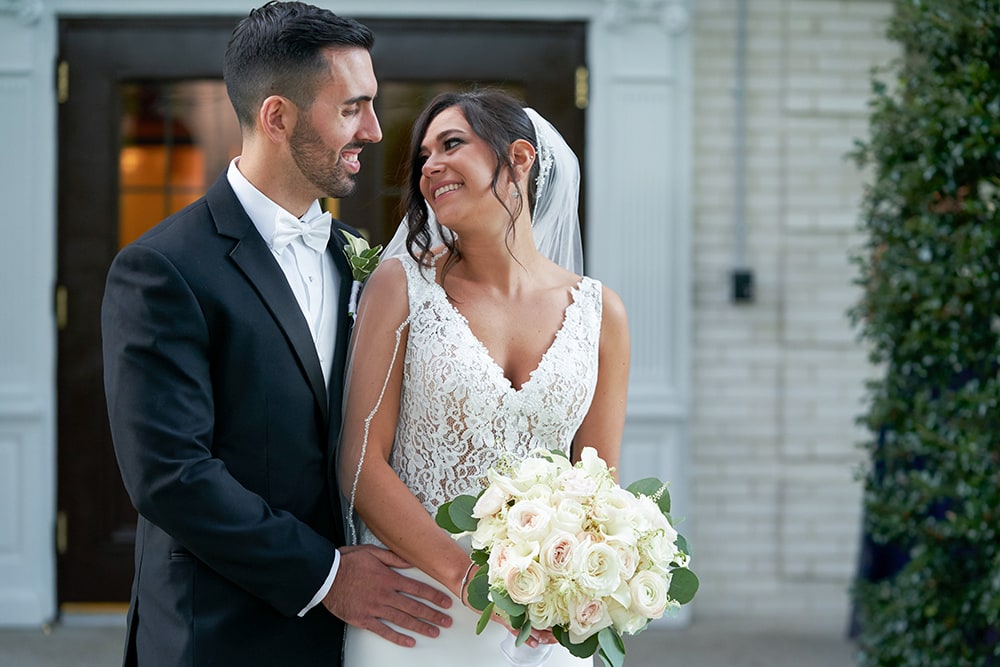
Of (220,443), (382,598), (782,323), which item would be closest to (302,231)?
(220,443)

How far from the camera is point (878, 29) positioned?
18.6 feet

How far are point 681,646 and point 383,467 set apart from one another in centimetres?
337

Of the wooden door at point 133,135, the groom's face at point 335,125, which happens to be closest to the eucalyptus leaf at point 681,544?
the groom's face at point 335,125

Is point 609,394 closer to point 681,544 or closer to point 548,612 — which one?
point 681,544

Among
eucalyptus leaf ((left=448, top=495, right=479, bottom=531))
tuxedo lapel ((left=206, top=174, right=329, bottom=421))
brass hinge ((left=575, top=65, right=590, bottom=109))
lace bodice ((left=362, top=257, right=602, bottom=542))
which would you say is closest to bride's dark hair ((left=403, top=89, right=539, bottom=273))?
lace bodice ((left=362, top=257, right=602, bottom=542))

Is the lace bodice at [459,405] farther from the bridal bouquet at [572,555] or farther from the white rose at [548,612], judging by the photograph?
the white rose at [548,612]

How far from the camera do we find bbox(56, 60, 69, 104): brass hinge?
5488 millimetres

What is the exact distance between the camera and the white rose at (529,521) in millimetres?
2051

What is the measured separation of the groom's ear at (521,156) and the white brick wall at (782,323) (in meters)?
3.21

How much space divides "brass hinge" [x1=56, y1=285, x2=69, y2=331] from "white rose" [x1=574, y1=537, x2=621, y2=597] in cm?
420

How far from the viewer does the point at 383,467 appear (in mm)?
2410

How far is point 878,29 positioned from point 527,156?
380 cm

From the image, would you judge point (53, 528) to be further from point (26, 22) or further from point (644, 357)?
point (644, 357)

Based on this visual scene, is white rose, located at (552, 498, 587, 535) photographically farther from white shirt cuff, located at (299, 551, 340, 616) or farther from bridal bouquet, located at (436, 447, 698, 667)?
white shirt cuff, located at (299, 551, 340, 616)
